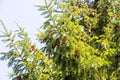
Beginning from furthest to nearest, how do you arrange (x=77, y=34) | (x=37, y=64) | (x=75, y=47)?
(x=37, y=64) → (x=77, y=34) → (x=75, y=47)

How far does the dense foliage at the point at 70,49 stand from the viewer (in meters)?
10.2

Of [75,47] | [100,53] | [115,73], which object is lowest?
[115,73]

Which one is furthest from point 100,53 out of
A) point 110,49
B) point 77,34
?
point 77,34

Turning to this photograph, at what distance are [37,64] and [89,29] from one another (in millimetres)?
3228

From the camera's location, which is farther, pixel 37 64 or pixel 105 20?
→ pixel 105 20

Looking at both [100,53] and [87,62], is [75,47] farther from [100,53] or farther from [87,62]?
[100,53]

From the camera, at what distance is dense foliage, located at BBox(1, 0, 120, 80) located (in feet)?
33.5

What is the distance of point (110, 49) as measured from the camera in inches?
468

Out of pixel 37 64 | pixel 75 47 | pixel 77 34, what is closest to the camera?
pixel 75 47

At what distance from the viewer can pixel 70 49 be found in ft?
33.1

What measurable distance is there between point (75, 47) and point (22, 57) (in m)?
2.22

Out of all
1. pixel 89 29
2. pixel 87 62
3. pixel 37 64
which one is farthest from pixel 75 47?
pixel 89 29

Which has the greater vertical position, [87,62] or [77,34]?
[77,34]

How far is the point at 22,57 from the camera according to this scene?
11484 millimetres
